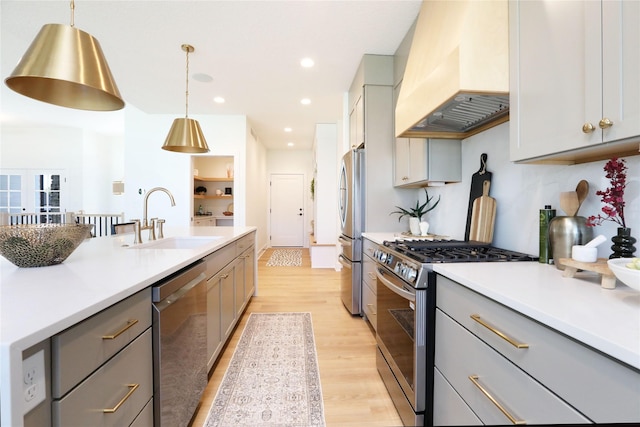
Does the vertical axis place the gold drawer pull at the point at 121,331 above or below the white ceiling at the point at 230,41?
below

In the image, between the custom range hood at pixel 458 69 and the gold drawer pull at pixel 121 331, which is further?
the custom range hood at pixel 458 69

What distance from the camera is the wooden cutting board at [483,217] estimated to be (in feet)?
6.07

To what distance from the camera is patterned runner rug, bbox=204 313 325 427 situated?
5.19ft

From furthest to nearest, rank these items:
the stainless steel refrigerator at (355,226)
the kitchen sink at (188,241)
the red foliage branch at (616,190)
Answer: the stainless steel refrigerator at (355,226)
the kitchen sink at (188,241)
the red foliage branch at (616,190)

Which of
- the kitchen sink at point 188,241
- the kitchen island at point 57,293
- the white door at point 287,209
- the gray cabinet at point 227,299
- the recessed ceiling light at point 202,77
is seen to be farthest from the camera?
the white door at point 287,209

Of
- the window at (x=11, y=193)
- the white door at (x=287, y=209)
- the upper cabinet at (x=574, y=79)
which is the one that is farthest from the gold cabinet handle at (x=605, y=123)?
the window at (x=11, y=193)

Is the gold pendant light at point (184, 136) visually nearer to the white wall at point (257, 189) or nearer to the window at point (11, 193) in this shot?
the white wall at point (257, 189)

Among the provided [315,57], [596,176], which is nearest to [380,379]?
[596,176]

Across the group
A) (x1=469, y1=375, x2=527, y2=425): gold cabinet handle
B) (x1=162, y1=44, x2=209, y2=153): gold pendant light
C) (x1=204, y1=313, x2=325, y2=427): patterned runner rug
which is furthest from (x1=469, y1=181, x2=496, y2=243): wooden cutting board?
(x1=162, y1=44, x2=209, y2=153): gold pendant light

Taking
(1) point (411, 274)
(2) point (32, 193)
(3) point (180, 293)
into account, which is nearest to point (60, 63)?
(3) point (180, 293)

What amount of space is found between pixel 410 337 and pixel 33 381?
4.37ft

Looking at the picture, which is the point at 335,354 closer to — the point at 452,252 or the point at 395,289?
the point at 395,289

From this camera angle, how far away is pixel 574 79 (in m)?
0.98

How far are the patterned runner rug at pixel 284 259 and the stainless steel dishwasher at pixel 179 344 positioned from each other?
4054 mm
